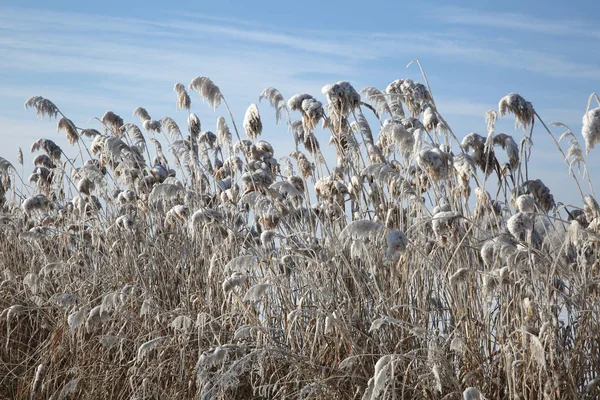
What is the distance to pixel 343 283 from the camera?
3240 mm

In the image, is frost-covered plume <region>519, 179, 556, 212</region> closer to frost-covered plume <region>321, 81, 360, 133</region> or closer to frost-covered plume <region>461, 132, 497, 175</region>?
frost-covered plume <region>461, 132, 497, 175</region>

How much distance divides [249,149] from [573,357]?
254 cm

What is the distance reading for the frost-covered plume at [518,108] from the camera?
3154 millimetres

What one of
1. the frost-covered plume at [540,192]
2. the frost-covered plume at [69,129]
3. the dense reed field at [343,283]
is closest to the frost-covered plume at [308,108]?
the dense reed field at [343,283]

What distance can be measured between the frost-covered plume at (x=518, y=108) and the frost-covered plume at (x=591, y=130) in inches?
16.6

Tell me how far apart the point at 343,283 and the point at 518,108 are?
1013 millimetres

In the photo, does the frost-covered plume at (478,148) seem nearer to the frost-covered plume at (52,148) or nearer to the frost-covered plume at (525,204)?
the frost-covered plume at (525,204)

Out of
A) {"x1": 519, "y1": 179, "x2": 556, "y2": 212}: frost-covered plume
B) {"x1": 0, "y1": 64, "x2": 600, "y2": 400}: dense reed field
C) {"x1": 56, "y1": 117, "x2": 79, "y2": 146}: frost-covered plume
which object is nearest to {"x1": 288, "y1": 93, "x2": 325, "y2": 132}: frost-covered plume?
{"x1": 0, "y1": 64, "x2": 600, "y2": 400}: dense reed field

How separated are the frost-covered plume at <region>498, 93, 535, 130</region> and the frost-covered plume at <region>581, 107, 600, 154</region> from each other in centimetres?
42

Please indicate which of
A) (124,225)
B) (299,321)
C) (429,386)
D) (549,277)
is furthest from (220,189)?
(549,277)

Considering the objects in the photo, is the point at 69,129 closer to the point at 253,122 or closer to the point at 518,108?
the point at 253,122

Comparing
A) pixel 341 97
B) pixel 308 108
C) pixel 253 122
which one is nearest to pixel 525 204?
pixel 341 97

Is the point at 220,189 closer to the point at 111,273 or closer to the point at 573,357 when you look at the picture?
the point at 111,273

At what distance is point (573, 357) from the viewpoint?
2803 mm
